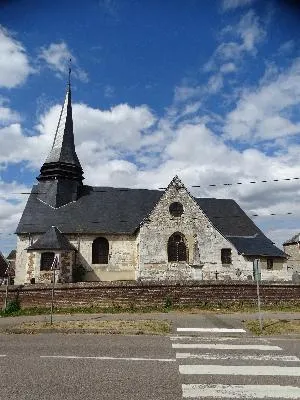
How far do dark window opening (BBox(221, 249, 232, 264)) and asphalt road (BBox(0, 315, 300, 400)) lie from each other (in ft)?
46.5

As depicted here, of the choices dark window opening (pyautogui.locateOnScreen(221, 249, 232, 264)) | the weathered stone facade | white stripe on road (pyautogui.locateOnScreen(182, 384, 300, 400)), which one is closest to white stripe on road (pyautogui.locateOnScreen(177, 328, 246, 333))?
white stripe on road (pyautogui.locateOnScreen(182, 384, 300, 400))

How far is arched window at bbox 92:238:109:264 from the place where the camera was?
84.0 feet

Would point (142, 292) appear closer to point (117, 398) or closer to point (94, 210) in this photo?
point (117, 398)

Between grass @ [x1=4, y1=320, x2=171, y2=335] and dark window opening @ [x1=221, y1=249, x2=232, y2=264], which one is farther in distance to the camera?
dark window opening @ [x1=221, y1=249, x2=232, y2=264]

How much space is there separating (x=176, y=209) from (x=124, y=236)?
439 cm

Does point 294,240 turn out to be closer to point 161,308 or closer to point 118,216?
point 118,216

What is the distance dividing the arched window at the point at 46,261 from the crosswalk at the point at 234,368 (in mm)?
14744

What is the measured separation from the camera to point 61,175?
27.8 m

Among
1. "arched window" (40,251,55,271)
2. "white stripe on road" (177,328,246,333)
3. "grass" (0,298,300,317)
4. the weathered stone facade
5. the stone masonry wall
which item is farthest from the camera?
the stone masonry wall

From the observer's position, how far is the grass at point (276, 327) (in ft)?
33.3

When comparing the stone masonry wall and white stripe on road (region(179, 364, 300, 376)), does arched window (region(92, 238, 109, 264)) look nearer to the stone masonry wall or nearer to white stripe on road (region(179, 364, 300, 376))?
the stone masonry wall

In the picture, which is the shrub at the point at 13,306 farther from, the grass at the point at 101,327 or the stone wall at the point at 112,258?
the stone wall at the point at 112,258

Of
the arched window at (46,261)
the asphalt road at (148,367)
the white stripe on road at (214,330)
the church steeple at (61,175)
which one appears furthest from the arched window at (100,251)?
the asphalt road at (148,367)

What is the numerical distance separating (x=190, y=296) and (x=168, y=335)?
5.30 m
